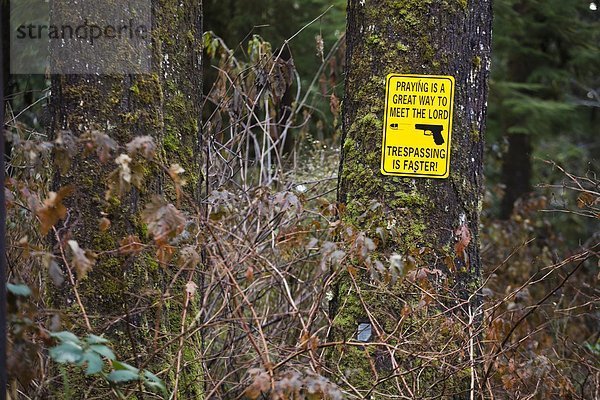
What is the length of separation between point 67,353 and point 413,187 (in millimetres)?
1945

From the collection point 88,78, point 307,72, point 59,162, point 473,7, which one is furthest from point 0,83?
point 307,72

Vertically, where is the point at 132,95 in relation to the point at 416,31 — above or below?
below

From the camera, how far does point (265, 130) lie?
5633 millimetres

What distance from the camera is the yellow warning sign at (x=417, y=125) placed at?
365 cm

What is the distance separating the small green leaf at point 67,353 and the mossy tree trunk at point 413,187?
1.54m

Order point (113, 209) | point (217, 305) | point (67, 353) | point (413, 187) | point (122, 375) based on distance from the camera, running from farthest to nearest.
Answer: point (217, 305)
point (413, 187)
point (113, 209)
point (122, 375)
point (67, 353)

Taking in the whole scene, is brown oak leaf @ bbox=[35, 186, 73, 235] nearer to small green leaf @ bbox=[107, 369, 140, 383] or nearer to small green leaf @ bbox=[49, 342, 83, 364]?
small green leaf @ bbox=[49, 342, 83, 364]

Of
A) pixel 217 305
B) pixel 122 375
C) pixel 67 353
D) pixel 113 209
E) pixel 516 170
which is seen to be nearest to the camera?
pixel 67 353

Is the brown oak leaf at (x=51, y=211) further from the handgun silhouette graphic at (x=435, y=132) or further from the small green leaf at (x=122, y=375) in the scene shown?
the handgun silhouette graphic at (x=435, y=132)

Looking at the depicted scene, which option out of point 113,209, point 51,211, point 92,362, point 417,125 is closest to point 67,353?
point 92,362

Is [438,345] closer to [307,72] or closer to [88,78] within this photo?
[88,78]

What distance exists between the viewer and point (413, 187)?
3.67 metres

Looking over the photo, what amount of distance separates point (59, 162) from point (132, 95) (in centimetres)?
74

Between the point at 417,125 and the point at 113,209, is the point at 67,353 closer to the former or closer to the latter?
the point at 113,209
